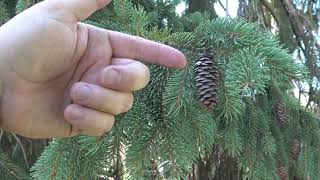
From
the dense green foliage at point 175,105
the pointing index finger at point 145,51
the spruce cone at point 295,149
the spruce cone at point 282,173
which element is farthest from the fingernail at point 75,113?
the spruce cone at point 295,149

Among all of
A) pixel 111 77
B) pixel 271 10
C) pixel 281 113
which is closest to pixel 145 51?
pixel 111 77

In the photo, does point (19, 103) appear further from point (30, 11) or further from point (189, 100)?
point (189, 100)

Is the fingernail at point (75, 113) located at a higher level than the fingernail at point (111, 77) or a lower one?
lower

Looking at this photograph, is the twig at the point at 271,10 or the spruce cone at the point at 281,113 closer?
the spruce cone at the point at 281,113

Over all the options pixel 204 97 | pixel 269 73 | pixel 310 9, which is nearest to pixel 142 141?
pixel 204 97

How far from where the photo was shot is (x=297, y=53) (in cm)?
204

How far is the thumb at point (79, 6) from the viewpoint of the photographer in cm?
75

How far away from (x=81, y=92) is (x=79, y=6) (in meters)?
0.12

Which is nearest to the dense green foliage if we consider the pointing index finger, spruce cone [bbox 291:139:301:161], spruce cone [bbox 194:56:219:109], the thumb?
spruce cone [bbox 194:56:219:109]

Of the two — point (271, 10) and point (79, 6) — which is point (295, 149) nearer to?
point (271, 10)

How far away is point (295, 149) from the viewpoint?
4.90 ft

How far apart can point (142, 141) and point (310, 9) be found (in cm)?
143

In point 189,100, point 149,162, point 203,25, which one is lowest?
point 149,162

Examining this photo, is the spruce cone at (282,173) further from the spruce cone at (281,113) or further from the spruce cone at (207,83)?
the spruce cone at (207,83)
